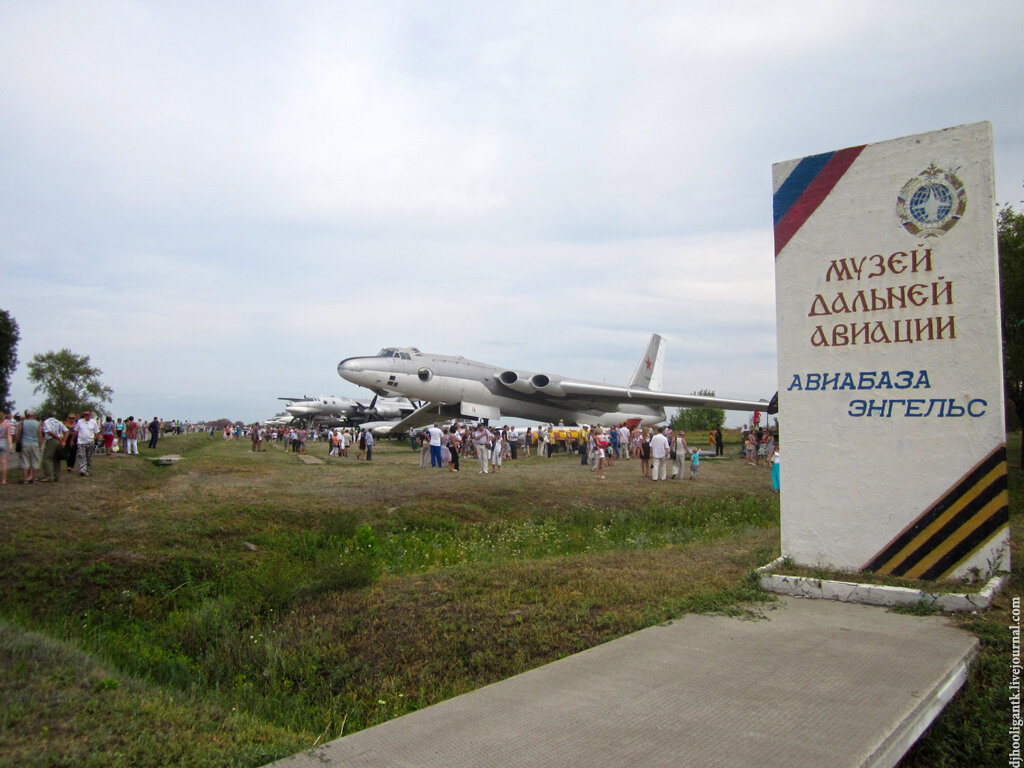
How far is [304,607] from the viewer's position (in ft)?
21.4

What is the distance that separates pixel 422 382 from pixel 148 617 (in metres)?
25.2

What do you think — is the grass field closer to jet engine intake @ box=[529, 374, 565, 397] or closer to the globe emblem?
the globe emblem

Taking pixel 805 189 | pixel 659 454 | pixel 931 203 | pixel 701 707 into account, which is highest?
pixel 805 189

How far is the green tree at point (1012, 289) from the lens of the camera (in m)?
20.0

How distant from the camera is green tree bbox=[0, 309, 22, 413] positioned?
50.3m

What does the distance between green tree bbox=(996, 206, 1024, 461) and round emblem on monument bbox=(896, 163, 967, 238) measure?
17.0 meters

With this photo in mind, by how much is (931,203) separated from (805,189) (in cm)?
106

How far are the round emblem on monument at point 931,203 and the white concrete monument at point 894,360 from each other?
0.4 inches

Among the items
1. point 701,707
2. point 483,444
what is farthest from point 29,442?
point 701,707

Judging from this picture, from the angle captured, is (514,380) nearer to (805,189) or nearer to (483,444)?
(483,444)

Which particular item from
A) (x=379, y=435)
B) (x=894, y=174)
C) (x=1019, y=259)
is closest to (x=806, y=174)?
(x=894, y=174)

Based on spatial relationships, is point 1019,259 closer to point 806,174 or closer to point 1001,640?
point 806,174

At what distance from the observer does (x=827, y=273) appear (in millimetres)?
6289

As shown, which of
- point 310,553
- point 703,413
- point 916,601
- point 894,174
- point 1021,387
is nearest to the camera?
point 916,601
